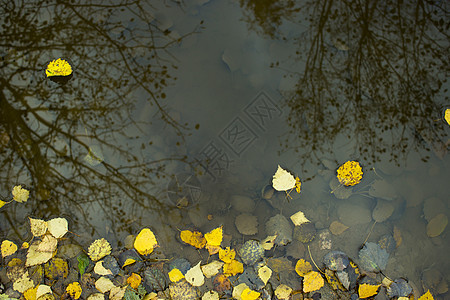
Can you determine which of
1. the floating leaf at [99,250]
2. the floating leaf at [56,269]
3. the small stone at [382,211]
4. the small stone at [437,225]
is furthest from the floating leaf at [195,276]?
the small stone at [437,225]

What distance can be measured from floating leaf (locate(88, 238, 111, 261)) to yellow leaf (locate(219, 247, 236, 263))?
671mm

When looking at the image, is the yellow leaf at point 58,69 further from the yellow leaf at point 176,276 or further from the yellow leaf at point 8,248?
the yellow leaf at point 176,276

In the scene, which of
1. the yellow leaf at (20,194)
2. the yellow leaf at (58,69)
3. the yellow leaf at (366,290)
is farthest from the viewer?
the yellow leaf at (58,69)

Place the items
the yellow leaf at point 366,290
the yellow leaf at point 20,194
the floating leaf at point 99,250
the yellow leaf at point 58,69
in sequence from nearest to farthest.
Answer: the yellow leaf at point 366,290 → the floating leaf at point 99,250 → the yellow leaf at point 20,194 → the yellow leaf at point 58,69

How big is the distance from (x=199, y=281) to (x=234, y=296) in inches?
8.5

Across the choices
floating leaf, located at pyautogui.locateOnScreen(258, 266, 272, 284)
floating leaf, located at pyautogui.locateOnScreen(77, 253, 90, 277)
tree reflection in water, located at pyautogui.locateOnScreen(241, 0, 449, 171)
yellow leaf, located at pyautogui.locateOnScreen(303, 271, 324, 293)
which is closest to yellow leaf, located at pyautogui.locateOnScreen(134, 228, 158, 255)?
floating leaf, located at pyautogui.locateOnScreen(77, 253, 90, 277)

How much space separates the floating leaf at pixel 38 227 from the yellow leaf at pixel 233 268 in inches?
44.8

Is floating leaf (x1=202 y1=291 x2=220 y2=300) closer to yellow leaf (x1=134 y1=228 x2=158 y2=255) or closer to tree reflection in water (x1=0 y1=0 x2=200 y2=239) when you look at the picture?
yellow leaf (x1=134 y1=228 x2=158 y2=255)

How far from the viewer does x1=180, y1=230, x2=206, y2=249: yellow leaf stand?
172 cm

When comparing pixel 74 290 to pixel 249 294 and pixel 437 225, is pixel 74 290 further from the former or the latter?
pixel 437 225

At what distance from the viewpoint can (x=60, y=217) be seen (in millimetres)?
1812

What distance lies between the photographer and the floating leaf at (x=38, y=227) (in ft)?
5.89

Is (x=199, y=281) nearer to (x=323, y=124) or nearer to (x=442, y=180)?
(x=323, y=124)

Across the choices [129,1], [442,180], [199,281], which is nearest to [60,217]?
[199,281]
